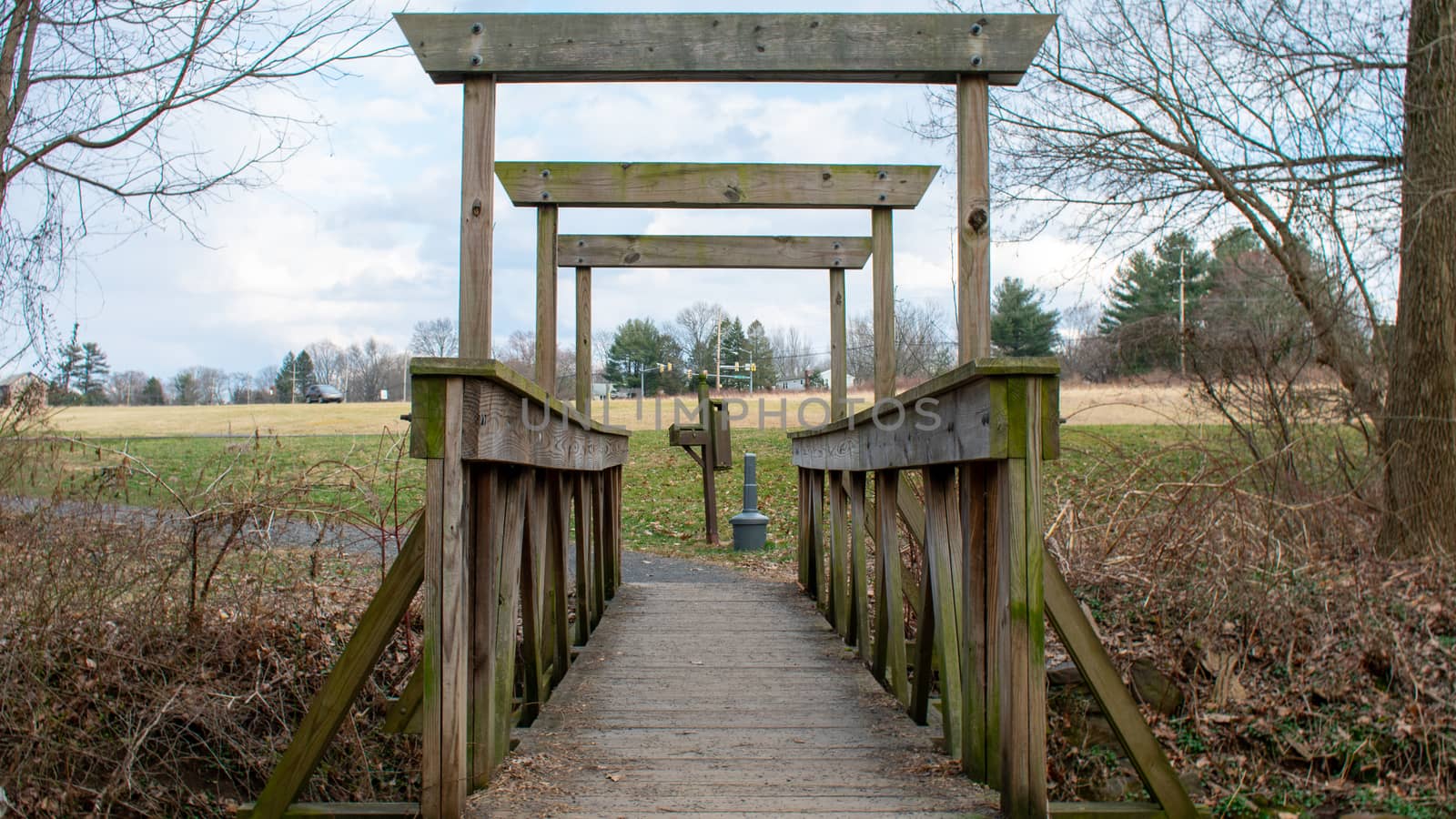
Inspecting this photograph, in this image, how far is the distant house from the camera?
546 cm

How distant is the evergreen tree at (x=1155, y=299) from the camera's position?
1005 cm

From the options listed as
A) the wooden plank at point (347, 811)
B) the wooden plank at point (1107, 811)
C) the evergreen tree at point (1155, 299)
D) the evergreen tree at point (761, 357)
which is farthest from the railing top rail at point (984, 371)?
the evergreen tree at point (761, 357)

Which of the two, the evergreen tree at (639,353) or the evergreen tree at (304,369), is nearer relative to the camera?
the evergreen tree at (639,353)

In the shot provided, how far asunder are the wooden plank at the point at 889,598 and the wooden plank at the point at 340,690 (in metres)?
2.25

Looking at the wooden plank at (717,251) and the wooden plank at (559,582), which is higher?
the wooden plank at (717,251)

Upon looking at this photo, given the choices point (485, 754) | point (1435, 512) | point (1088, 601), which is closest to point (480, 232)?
point (485, 754)

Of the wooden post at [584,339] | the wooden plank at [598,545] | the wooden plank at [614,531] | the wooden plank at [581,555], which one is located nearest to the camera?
the wooden plank at [581,555]

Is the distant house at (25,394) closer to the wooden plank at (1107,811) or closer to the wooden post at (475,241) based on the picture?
the wooden post at (475,241)

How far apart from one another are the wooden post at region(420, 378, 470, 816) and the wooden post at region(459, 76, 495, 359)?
132 cm

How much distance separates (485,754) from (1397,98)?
8367 mm

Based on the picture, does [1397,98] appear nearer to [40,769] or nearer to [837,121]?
[837,121]

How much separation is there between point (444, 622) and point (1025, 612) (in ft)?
5.08

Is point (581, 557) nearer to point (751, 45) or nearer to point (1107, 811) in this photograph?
point (751, 45)

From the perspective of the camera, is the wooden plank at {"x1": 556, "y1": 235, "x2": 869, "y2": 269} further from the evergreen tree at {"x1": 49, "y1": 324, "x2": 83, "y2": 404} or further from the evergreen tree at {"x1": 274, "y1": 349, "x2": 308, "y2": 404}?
the evergreen tree at {"x1": 274, "y1": 349, "x2": 308, "y2": 404}
